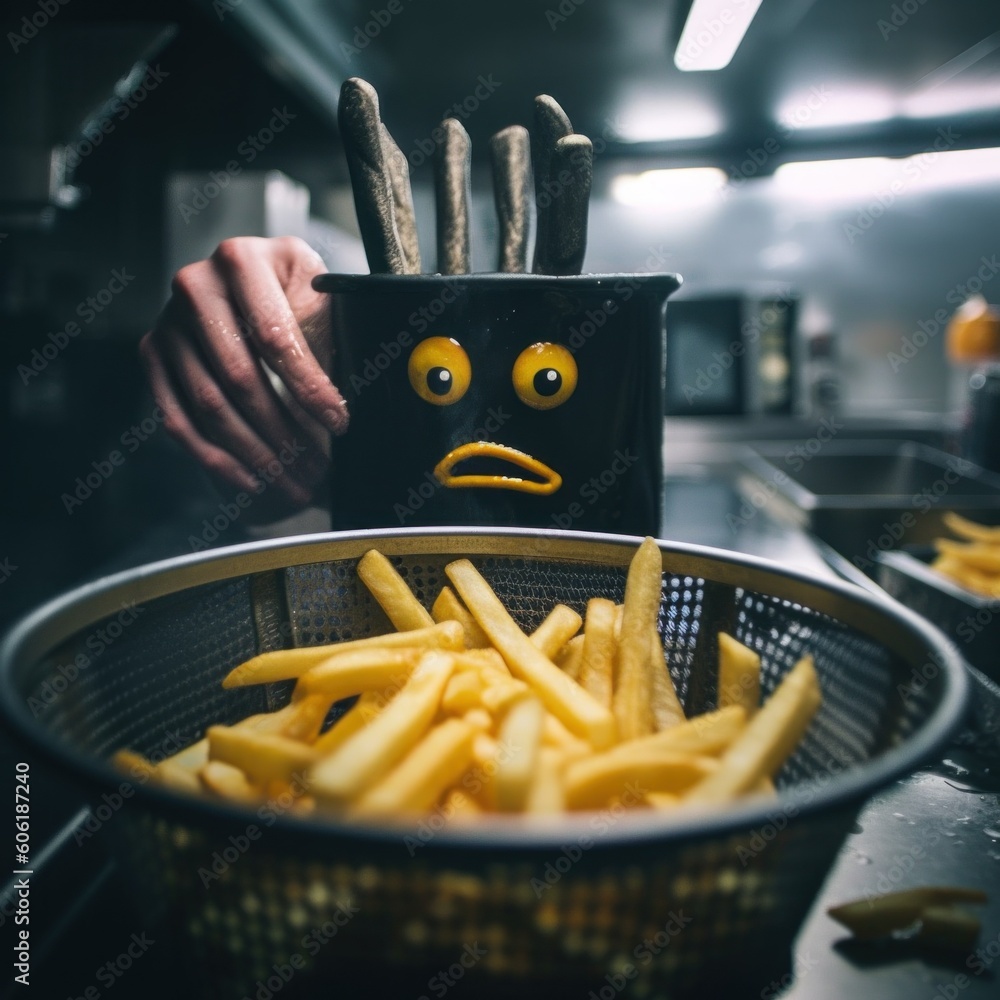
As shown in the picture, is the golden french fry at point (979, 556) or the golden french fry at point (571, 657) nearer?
the golden french fry at point (571, 657)

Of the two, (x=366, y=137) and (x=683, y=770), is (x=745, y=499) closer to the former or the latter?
(x=366, y=137)

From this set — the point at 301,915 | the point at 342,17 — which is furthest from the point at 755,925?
the point at 342,17

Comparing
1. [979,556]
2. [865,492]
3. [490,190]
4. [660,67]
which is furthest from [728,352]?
[979,556]

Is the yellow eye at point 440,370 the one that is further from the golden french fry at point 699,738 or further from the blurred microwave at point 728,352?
the blurred microwave at point 728,352

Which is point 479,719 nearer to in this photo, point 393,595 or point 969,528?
point 393,595

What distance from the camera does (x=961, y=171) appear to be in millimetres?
4469

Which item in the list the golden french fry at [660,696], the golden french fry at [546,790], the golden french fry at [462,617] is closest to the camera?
the golden french fry at [546,790]

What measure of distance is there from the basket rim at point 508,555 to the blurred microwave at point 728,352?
136 inches

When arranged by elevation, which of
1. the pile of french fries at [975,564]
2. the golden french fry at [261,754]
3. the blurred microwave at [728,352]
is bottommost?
the pile of french fries at [975,564]

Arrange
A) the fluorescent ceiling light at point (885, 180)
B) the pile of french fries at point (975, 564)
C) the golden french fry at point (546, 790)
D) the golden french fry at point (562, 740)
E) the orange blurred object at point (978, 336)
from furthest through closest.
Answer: the fluorescent ceiling light at point (885, 180), the orange blurred object at point (978, 336), the pile of french fries at point (975, 564), the golden french fry at point (562, 740), the golden french fry at point (546, 790)

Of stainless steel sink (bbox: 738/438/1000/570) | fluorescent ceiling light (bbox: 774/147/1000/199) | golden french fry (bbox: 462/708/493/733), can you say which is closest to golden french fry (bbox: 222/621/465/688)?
golden french fry (bbox: 462/708/493/733)

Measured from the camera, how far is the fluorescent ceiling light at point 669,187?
3090 millimetres

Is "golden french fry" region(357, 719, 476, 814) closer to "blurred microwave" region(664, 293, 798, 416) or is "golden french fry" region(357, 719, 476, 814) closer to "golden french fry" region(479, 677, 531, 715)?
"golden french fry" region(479, 677, 531, 715)

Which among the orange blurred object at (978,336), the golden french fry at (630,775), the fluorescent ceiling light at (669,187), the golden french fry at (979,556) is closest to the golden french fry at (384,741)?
the golden french fry at (630,775)
